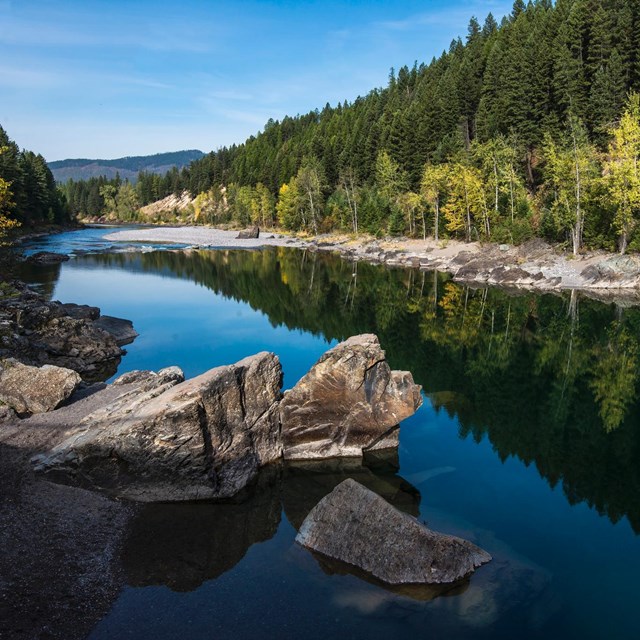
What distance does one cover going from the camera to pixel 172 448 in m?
16.5

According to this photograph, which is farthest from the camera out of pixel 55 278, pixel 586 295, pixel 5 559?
pixel 55 278

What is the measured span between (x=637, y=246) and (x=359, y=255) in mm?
41306

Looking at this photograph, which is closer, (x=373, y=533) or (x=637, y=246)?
(x=373, y=533)

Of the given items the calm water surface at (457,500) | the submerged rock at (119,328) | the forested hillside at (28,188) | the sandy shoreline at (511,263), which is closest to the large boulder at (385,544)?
the calm water surface at (457,500)

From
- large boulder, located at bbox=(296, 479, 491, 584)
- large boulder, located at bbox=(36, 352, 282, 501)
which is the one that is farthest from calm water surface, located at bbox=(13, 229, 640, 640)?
large boulder, located at bbox=(36, 352, 282, 501)

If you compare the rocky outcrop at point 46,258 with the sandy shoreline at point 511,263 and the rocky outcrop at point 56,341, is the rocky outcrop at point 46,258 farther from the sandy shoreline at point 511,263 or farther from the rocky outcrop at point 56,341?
the rocky outcrop at point 56,341

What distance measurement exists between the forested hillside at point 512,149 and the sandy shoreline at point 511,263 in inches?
93.0

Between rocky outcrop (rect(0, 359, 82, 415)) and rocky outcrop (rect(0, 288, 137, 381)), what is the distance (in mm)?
4877

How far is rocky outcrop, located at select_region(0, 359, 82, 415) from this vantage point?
21469mm

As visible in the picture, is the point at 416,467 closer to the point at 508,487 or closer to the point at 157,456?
the point at 508,487

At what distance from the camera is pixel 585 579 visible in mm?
13453

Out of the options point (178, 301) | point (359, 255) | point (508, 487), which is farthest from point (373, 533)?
point (359, 255)

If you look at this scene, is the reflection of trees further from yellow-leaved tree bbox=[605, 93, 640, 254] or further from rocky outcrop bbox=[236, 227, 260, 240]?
rocky outcrop bbox=[236, 227, 260, 240]

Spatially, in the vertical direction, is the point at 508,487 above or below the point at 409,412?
below
